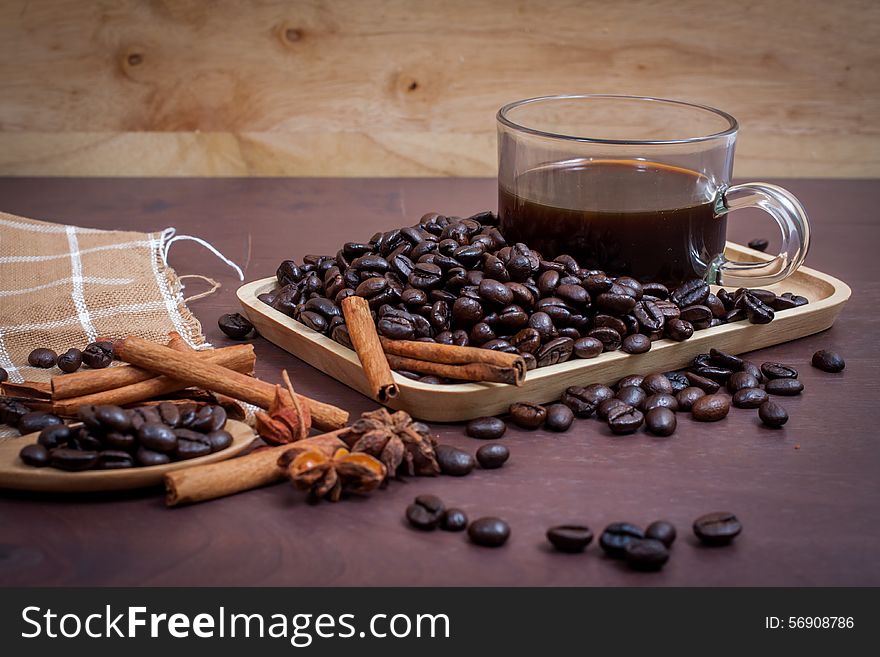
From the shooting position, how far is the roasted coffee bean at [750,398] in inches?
57.1

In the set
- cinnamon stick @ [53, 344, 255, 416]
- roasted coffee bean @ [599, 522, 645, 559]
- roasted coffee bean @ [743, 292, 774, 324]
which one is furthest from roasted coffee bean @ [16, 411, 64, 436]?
roasted coffee bean @ [743, 292, 774, 324]

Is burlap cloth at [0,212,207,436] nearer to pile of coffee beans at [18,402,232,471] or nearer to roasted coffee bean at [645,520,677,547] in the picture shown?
pile of coffee beans at [18,402,232,471]

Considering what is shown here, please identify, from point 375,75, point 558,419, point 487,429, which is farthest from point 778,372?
point 375,75

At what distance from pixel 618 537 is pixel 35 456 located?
67 centimetres

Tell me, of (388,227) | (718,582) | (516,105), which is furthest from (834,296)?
(388,227)

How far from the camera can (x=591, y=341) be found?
58.1 inches

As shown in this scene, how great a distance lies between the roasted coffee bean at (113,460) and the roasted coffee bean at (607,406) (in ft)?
2.06

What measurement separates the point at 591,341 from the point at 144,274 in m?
0.89

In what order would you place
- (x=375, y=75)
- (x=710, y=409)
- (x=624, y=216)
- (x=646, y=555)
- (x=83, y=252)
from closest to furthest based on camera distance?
(x=646, y=555) < (x=710, y=409) < (x=624, y=216) < (x=83, y=252) < (x=375, y=75)

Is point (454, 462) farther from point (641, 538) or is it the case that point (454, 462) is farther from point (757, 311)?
point (757, 311)

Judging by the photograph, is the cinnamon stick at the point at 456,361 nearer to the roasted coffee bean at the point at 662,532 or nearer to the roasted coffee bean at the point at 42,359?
the roasted coffee bean at the point at 662,532

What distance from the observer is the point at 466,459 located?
4.10ft

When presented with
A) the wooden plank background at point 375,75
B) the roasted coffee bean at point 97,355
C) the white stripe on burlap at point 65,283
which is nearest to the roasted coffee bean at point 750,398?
the roasted coffee bean at point 97,355

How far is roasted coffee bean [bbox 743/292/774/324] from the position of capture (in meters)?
1.63
